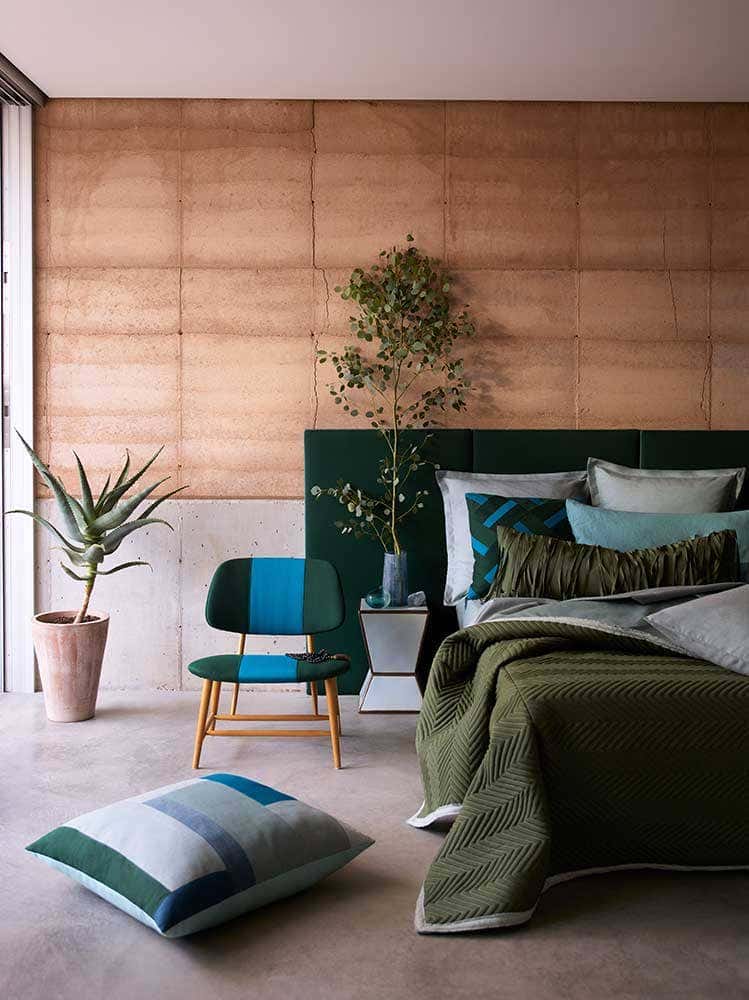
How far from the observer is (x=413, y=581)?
4.83 m

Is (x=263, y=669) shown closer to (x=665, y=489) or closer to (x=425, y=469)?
(x=425, y=469)

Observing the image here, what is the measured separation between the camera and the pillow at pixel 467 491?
449cm

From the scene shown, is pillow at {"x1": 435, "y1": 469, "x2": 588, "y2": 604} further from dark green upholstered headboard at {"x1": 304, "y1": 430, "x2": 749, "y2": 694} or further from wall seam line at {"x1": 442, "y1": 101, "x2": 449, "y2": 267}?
wall seam line at {"x1": 442, "y1": 101, "x2": 449, "y2": 267}

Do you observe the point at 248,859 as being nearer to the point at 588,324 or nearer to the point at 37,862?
the point at 37,862

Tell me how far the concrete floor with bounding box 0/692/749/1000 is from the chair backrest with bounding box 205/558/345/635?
35.7 inches

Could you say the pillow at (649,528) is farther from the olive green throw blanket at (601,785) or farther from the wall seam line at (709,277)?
the olive green throw blanket at (601,785)

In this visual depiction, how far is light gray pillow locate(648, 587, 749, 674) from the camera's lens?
2.90 metres

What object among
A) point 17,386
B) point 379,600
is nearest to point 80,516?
point 17,386

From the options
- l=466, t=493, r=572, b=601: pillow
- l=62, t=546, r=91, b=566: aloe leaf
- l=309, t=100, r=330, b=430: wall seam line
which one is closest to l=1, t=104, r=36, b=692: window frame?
l=62, t=546, r=91, b=566: aloe leaf

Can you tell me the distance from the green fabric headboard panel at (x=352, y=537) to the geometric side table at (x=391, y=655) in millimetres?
343

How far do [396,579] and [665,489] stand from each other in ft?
4.15

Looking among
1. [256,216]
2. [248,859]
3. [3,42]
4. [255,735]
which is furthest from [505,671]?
[3,42]

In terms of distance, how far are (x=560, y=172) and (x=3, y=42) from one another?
8.48ft

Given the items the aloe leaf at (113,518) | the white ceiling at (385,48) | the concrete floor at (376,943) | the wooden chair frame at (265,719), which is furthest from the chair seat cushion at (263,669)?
the white ceiling at (385,48)
